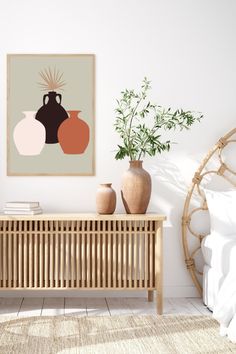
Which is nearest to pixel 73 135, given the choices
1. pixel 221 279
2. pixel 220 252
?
pixel 220 252

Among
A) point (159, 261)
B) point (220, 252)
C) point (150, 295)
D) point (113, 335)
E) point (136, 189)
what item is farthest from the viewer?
point (150, 295)

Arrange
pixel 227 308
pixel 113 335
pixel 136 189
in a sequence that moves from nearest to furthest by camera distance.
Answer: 1. pixel 227 308
2. pixel 113 335
3. pixel 136 189

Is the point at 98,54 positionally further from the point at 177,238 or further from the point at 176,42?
the point at 177,238

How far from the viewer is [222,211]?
4.44 m

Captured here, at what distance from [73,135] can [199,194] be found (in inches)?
44.2

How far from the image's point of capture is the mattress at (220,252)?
3.95 metres

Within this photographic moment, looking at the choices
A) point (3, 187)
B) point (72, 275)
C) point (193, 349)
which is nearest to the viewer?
point (193, 349)

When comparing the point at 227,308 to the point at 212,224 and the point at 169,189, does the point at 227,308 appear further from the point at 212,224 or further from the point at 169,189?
the point at 169,189

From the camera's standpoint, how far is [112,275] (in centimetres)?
441

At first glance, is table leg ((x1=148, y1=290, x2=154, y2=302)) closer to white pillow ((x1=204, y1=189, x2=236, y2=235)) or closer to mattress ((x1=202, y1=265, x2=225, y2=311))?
mattress ((x1=202, y1=265, x2=225, y2=311))

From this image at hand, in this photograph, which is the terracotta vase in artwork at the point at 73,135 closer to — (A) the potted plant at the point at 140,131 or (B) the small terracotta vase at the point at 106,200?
(A) the potted plant at the point at 140,131

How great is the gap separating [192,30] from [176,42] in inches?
6.5

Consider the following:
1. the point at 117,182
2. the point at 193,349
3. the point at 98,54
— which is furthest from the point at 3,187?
the point at 193,349

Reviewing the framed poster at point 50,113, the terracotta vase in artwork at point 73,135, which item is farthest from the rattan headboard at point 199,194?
the terracotta vase in artwork at point 73,135
